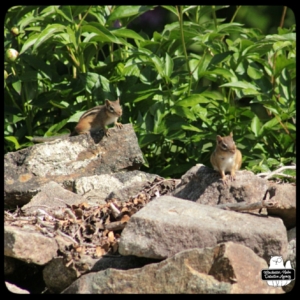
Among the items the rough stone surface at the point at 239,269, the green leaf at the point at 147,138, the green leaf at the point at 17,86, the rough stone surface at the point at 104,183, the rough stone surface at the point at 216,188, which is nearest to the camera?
the rough stone surface at the point at 239,269

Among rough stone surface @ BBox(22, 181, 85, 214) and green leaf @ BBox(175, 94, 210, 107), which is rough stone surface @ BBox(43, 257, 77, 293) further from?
green leaf @ BBox(175, 94, 210, 107)

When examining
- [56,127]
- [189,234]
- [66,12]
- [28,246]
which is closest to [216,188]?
[189,234]

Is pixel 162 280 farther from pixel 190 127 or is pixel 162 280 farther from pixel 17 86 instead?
pixel 17 86

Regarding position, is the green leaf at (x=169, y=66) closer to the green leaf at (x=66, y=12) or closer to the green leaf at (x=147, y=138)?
the green leaf at (x=147, y=138)

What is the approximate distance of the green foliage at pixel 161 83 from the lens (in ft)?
21.4

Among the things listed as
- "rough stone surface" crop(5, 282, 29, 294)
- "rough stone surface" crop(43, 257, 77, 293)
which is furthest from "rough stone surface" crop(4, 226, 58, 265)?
"rough stone surface" crop(5, 282, 29, 294)

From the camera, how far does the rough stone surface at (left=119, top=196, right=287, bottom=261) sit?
12.7 feet

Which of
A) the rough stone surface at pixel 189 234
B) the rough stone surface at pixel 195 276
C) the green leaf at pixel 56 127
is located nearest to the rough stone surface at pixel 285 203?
the rough stone surface at pixel 189 234

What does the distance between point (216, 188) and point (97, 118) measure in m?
2.17

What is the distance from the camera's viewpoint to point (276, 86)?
6.91 m

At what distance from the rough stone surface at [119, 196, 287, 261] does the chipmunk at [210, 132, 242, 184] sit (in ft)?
2.38

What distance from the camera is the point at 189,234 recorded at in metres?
3.91

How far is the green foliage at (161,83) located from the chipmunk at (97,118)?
17 centimetres

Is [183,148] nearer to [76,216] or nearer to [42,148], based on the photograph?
[42,148]
